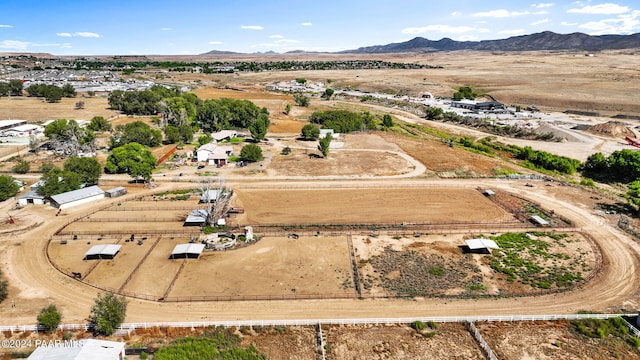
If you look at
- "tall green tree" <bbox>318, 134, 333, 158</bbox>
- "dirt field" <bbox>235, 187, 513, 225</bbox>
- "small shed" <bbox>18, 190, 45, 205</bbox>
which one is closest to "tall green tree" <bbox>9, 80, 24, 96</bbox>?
"small shed" <bbox>18, 190, 45, 205</bbox>

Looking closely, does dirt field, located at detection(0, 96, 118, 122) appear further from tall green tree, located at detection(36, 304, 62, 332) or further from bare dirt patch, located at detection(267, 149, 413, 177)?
tall green tree, located at detection(36, 304, 62, 332)

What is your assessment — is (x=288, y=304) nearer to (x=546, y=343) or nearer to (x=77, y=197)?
(x=546, y=343)

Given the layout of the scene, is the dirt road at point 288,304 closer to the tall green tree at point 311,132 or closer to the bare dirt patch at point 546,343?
the bare dirt patch at point 546,343

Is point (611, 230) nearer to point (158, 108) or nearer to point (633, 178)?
point (633, 178)

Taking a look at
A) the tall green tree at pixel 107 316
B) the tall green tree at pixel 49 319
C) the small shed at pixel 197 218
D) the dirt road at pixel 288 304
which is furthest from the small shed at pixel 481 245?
the tall green tree at pixel 49 319

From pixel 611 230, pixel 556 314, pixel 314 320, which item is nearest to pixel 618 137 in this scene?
pixel 611 230

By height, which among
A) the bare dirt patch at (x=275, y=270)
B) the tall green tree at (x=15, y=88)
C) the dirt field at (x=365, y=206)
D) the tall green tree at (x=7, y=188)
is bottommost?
the bare dirt patch at (x=275, y=270)
